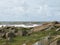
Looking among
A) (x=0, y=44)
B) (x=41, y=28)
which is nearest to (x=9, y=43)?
(x=0, y=44)

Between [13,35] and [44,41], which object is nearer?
[44,41]

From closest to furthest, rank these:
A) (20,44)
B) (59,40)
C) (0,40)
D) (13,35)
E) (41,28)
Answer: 1. (59,40)
2. (20,44)
3. (0,40)
4. (13,35)
5. (41,28)

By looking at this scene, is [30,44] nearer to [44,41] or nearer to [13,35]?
[44,41]

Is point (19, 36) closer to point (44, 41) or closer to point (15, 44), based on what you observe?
point (15, 44)

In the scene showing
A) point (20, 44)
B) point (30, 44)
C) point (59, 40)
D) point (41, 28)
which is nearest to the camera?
point (59, 40)

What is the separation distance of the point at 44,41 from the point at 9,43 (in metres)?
8.49

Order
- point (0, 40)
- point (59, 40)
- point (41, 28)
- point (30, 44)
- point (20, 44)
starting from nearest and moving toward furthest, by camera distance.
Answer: point (59, 40) < point (30, 44) < point (20, 44) < point (0, 40) < point (41, 28)

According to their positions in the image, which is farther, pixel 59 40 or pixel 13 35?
pixel 13 35

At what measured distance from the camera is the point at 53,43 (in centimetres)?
2894

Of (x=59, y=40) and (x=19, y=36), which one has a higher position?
(x=59, y=40)

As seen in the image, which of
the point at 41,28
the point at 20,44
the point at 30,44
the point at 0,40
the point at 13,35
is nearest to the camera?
the point at 30,44

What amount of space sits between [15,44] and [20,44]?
3.34ft

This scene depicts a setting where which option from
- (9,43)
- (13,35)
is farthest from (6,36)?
(9,43)

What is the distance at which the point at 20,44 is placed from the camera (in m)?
35.0
